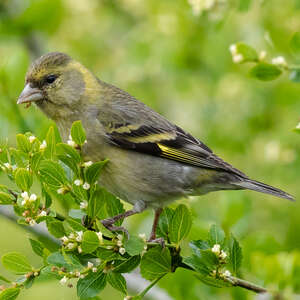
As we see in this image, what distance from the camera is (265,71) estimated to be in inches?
168

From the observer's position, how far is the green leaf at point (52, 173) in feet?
12.0

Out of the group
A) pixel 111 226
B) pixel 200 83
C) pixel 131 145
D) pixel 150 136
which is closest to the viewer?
pixel 111 226

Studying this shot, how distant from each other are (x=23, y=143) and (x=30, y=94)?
1549 millimetres

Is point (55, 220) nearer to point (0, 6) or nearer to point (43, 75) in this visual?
point (43, 75)

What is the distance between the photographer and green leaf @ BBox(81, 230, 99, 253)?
3.50m

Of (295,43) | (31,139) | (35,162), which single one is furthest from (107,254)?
(295,43)

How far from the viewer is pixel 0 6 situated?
782 centimetres

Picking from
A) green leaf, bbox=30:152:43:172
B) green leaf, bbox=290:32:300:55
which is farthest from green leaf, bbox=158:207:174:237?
green leaf, bbox=290:32:300:55

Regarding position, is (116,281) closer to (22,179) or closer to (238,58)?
(22,179)

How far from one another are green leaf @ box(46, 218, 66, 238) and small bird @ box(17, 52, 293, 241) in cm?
130

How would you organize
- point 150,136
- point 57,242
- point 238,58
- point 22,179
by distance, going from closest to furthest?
1. point 22,179
2. point 238,58
3. point 57,242
4. point 150,136

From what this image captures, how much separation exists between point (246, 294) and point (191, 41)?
3471 millimetres

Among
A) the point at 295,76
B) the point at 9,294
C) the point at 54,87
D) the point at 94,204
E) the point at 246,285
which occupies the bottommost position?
the point at 9,294

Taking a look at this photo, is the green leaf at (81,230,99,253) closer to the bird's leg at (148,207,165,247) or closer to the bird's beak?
the bird's leg at (148,207,165,247)
